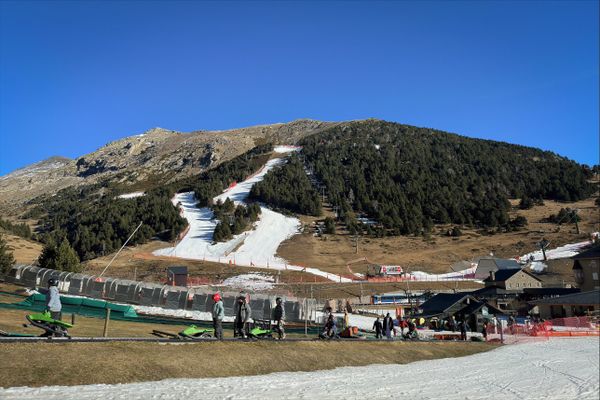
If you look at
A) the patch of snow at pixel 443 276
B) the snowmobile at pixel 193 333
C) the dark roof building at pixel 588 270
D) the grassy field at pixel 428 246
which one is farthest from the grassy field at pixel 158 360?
the grassy field at pixel 428 246

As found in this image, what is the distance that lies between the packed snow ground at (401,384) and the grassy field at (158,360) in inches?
24.7

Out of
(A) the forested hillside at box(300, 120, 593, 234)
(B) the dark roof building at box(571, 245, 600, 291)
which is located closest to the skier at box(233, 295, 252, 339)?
(B) the dark roof building at box(571, 245, 600, 291)

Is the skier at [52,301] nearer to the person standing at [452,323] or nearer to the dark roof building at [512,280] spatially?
the person standing at [452,323]

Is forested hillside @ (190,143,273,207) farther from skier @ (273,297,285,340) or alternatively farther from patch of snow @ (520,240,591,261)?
skier @ (273,297,285,340)

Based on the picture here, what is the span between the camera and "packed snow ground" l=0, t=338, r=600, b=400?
1162 centimetres

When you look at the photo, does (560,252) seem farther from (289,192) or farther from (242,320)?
(242,320)

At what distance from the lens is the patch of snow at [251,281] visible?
67312mm

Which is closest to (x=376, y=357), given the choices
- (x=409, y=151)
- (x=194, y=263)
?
(x=194, y=263)

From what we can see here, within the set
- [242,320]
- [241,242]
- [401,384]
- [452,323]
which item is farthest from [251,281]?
[401,384]

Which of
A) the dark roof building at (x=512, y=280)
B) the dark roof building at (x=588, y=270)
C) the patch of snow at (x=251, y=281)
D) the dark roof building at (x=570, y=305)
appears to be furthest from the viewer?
the dark roof building at (x=512, y=280)

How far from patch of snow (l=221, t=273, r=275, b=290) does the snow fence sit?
25504mm

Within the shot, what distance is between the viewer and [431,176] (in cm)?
15162

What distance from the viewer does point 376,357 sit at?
21.9m

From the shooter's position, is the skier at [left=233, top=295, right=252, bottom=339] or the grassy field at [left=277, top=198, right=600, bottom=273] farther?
the grassy field at [left=277, top=198, right=600, bottom=273]
